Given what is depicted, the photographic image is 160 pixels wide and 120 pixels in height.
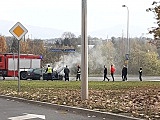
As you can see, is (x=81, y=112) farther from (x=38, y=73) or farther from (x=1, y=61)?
(x=1, y=61)

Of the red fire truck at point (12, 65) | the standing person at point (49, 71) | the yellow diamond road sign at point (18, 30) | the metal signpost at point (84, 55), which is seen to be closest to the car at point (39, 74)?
the red fire truck at point (12, 65)

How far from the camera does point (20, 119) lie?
38.7 ft

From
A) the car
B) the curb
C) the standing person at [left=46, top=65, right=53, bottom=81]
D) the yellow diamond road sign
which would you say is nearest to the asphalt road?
the curb

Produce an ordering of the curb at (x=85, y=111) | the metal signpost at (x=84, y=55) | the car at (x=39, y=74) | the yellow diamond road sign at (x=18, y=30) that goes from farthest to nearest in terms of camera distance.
A: 1. the car at (x=39, y=74)
2. the yellow diamond road sign at (x=18, y=30)
3. the metal signpost at (x=84, y=55)
4. the curb at (x=85, y=111)

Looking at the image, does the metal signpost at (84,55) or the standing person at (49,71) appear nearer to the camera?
the metal signpost at (84,55)

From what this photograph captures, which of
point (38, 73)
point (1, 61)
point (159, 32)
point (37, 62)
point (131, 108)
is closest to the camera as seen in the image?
point (131, 108)

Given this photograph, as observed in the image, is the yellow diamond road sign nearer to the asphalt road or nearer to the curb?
the curb

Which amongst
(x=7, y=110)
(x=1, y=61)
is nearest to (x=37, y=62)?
(x=1, y=61)

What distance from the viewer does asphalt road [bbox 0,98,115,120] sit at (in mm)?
11867

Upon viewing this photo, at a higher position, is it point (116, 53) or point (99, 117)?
point (116, 53)

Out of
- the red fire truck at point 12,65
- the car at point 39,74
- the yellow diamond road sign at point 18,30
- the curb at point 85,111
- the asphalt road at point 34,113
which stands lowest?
the asphalt road at point 34,113

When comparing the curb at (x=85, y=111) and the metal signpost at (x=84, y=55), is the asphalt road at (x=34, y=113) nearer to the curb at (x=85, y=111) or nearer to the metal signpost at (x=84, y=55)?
the curb at (x=85, y=111)

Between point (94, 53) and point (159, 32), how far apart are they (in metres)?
59.4

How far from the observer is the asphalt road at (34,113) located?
11867 millimetres
